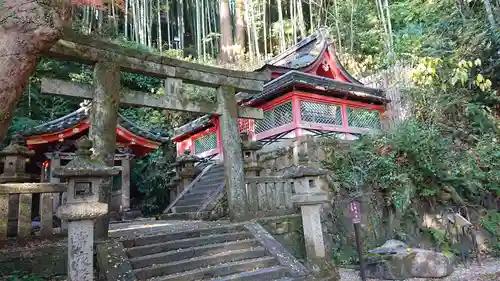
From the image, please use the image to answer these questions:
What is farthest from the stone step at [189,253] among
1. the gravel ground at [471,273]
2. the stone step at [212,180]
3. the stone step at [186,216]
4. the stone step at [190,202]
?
the stone step at [212,180]

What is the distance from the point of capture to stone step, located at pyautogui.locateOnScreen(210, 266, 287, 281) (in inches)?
187

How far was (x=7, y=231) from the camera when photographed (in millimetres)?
4664

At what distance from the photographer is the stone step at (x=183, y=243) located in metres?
4.96

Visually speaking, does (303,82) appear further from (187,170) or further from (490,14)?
(490,14)

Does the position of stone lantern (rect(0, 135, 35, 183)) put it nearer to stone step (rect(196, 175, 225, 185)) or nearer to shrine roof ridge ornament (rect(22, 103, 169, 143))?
shrine roof ridge ornament (rect(22, 103, 169, 143))

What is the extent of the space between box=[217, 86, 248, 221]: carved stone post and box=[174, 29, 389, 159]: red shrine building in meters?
3.79

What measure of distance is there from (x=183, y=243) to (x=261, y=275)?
142 centimetres

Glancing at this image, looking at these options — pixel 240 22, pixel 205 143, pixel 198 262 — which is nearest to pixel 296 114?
pixel 205 143

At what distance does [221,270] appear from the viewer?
489 centimetres

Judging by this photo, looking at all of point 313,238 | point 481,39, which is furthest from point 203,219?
point 481,39

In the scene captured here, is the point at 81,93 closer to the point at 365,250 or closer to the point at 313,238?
the point at 313,238

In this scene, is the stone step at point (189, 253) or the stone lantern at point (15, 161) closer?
the stone step at point (189, 253)

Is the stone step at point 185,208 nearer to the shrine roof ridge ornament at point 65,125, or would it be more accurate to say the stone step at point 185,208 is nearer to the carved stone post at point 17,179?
the shrine roof ridge ornament at point 65,125

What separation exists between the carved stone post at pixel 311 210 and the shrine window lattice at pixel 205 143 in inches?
346
